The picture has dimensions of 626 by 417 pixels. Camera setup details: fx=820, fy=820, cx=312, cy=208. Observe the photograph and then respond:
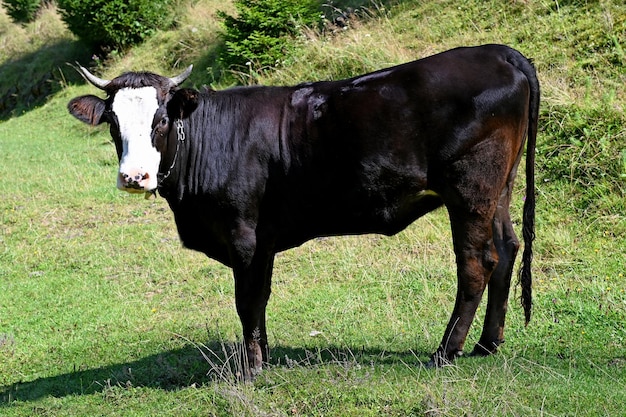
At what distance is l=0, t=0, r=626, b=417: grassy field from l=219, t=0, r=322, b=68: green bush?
34.7 inches

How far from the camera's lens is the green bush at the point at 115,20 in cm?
2020

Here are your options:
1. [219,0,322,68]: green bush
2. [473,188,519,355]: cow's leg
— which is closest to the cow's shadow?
[473,188,519,355]: cow's leg

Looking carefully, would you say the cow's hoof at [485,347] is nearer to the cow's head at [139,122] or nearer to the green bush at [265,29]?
the cow's head at [139,122]

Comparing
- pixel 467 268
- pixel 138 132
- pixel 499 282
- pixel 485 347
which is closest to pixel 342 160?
pixel 467 268

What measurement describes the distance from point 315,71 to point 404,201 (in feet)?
24.7

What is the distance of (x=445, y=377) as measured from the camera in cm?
531

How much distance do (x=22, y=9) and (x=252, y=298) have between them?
24.7 metres

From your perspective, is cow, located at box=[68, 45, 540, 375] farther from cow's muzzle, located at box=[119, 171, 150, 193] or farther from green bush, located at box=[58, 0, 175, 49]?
green bush, located at box=[58, 0, 175, 49]

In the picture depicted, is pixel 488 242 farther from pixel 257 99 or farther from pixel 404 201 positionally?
pixel 257 99

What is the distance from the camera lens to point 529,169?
20.4ft

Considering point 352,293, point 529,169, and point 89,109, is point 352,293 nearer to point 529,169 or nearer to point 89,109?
point 529,169

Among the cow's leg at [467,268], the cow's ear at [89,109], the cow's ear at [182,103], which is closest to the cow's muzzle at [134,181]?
the cow's ear at [182,103]

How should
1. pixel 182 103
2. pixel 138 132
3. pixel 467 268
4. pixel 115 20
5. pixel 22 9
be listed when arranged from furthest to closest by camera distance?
pixel 22 9
pixel 115 20
pixel 182 103
pixel 467 268
pixel 138 132

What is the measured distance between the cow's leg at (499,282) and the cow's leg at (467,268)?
0.35 metres
